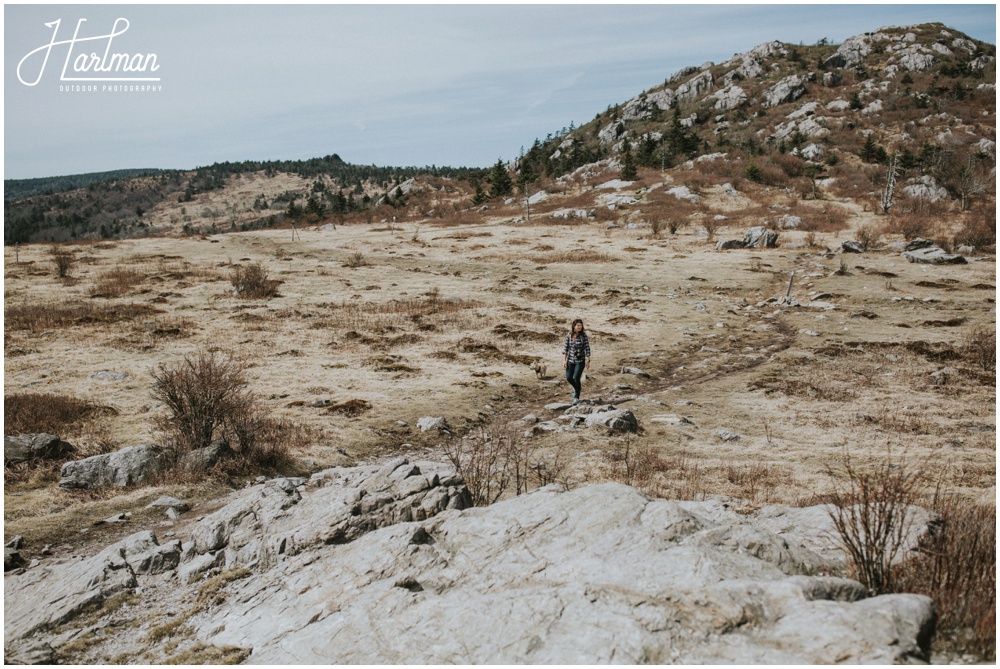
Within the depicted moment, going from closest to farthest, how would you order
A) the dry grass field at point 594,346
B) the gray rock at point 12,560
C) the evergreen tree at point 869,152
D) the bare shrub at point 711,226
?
1. the gray rock at point 12,560
2. the dry grass field at point 594,346
3. the bare shrub at point 711,226
4. the evergreen tree at point 869,152

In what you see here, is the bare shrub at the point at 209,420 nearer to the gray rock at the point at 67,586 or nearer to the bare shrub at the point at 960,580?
the gray rock at the point at 67,586

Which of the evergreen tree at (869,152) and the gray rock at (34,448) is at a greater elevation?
the evergreen tree at (869,152)

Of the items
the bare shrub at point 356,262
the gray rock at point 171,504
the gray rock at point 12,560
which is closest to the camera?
the gray rock at point 12,560

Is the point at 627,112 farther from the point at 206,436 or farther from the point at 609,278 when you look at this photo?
the point at 206,436

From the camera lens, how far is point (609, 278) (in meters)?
38.1

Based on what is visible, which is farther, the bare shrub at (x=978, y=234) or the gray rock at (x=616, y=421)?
the bare shrub at (x=978, y=234)

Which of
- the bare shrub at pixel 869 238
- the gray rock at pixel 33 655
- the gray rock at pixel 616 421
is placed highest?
the bare shrub at pixel 869 238

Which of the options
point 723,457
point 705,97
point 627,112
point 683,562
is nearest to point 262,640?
point 683,562

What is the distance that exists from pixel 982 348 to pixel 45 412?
29145 millimetres

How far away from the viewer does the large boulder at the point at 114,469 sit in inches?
415

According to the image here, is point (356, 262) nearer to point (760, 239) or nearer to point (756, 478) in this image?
point (760, 239)

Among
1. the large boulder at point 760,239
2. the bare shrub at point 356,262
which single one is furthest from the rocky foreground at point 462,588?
the large boulder at point 760,239

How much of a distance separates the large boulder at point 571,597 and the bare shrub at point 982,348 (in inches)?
655

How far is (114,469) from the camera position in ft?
35.8
